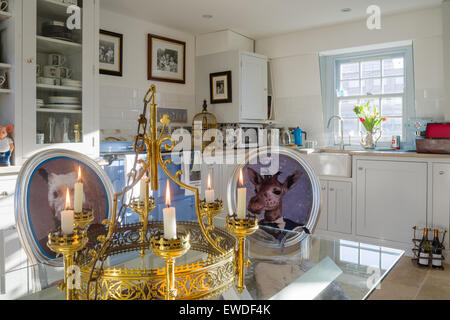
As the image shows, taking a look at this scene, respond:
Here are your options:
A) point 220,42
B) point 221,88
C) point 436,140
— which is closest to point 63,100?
point 221,88

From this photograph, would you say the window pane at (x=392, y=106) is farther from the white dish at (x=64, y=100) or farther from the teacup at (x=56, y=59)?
the teacup at (x=56, y=59)

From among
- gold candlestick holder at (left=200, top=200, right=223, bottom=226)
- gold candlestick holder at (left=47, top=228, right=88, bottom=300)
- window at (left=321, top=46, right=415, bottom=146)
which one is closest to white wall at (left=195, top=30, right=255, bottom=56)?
window at (left=321, top=46, right=415, bottom=146)

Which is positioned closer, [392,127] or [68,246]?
[68,246]

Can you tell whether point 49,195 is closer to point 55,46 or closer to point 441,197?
point 55,46

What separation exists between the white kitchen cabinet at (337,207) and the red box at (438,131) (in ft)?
3.02

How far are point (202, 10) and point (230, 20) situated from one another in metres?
0.45

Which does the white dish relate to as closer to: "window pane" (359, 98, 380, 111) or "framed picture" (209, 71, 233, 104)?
"framed picture" (209, 71, 233, 104)

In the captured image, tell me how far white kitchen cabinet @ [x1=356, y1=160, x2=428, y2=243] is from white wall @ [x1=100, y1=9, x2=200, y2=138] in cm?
250

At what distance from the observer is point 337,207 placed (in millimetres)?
3893

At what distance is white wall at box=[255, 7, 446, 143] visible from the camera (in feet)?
12.6

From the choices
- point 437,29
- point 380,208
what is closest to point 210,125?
point 380,208

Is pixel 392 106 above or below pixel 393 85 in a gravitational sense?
below

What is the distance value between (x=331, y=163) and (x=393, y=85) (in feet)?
4.29
